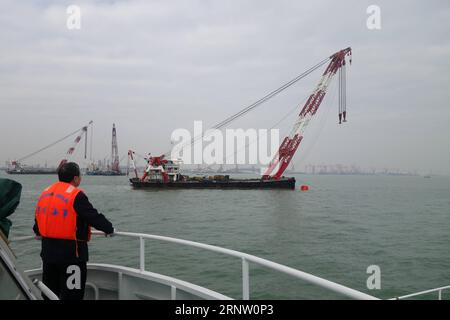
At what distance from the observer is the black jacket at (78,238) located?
2.15 m

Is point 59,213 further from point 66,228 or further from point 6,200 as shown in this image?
point 6,200

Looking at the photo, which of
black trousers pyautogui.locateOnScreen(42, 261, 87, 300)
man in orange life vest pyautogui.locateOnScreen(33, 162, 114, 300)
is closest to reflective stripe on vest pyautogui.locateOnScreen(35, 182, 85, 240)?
man in orange life vest pyautogui.locateOnScreen(33, 162, 114, 300)

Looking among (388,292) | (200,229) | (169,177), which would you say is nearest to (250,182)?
(169,177)

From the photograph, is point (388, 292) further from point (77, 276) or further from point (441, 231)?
point (441, 231)

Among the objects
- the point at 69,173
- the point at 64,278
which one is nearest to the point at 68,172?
the point at 69,173

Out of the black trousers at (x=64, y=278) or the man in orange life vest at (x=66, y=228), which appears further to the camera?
the black trousers at (x=64, y=278)

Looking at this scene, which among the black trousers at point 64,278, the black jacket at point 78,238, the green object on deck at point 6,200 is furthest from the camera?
the black trousers at point 64,278

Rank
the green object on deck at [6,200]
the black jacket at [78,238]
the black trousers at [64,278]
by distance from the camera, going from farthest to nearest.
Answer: the black trousers at [64,278], the black jacket at [78,238], the green object on deck at [6,200]

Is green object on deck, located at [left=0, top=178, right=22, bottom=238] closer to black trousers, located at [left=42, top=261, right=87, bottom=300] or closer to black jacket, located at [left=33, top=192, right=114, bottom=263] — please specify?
black jacket, located at [left=33, top=192, right=114, bottom=263]

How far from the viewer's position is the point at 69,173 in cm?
224

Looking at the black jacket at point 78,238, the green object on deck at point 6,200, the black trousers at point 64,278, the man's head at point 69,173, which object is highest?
the man's head at point 69,173

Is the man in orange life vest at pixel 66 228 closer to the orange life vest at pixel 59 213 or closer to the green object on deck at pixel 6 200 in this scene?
the orange life vest at pixel 59 213

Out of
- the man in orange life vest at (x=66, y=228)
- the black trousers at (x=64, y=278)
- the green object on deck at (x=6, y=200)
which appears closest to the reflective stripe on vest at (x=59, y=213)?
the man in orange life vest at (x=66, y=228)

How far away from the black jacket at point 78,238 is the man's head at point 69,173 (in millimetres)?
162
